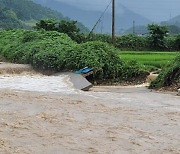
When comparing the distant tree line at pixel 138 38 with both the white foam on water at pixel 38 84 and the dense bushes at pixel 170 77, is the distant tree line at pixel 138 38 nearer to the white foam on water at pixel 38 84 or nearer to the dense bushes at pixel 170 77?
the white foam on water at pixel 38 84

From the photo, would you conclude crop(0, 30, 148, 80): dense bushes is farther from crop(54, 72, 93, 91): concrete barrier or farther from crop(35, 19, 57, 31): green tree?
crop(35, 19, 57, 31): green tree

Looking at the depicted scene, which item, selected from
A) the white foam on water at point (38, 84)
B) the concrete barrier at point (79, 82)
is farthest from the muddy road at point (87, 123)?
the concrete barrier at point (79, 82)

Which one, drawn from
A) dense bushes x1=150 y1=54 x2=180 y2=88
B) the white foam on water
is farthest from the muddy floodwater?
dense bushes x1=150 y1=54 x2=180 y2=88

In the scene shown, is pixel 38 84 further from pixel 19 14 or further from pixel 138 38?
pixel 19 14

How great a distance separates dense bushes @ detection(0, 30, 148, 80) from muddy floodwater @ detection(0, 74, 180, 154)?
532 centimetres

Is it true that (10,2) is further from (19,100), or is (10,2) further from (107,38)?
(19,100)

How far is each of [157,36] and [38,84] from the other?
71.3ft

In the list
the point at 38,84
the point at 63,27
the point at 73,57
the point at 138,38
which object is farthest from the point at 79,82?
the point at 138,38

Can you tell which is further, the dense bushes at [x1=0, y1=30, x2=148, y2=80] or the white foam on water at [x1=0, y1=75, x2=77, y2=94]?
the dense bushes at [x1=0, y1=30, x2=148, y2=80]

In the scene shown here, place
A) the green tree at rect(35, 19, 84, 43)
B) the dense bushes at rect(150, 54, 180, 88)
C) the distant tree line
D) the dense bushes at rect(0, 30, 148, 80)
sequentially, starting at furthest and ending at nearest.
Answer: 1. the distant tree line
2. the green tree at rect(35, 19, 84, 43)
3. the dense bushes at rect(0, 30, 148, 80)
4. the dense bushes at rect(150, 54, 180, 88)

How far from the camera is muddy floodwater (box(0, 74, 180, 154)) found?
6882 millimetres

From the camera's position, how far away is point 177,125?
8641 millimetres

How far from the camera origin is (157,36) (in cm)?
3538

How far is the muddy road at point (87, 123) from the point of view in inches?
271
